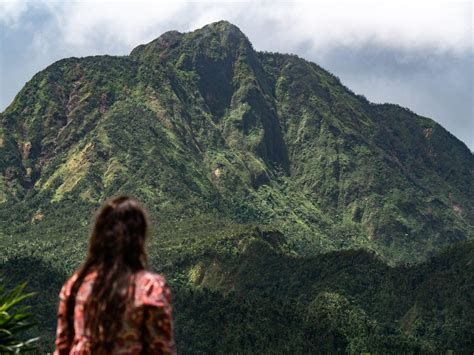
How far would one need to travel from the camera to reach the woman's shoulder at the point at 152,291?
859cm

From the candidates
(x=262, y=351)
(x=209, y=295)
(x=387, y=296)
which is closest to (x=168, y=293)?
(x=262, y=351)

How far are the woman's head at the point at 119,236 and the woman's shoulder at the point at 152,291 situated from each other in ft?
0.76

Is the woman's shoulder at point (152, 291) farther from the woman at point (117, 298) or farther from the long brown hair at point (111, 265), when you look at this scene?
the long brown hair at point (111, 265)

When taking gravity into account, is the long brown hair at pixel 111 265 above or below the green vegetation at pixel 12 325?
above

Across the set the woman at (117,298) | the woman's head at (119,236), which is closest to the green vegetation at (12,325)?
the woman at (117,298)

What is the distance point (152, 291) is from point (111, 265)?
0.48m

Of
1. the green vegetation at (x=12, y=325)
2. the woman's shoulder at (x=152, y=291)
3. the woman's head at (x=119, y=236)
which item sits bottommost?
the green vegetation at (x=12, y=325)

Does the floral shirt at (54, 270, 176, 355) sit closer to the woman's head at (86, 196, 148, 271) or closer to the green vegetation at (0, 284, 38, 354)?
the woman's head at (86, 196, 148, 271)

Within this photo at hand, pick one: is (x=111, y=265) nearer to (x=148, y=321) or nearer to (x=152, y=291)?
(x=152, y=291)

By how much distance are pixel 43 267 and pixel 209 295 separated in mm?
29150

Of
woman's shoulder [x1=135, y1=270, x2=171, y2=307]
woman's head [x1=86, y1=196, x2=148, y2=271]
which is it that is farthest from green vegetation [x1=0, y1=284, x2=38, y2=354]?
woman's shoulder [x1=135, y1=270, x2=171, y2=307]

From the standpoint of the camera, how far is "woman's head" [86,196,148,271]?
883cm

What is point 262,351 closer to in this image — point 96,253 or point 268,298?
point 268,298

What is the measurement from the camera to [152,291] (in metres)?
8.61
